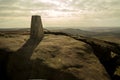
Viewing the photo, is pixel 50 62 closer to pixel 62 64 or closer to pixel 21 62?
pixel 62 64

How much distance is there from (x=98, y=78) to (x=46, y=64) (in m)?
2.71

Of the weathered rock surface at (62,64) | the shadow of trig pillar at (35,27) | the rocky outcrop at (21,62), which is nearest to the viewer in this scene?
the weathered rock surface at (62,64)

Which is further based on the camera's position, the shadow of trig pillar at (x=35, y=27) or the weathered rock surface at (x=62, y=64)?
the shadow of trig pillar at (x=35, y=27)

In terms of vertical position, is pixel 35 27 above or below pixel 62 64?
above

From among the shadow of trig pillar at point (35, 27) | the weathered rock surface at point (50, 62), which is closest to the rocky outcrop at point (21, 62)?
the weathered rock surface at point (50, 62)

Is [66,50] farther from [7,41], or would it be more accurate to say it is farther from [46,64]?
[7,41]

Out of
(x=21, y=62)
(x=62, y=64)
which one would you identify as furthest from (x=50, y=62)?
(x=21, y=62)

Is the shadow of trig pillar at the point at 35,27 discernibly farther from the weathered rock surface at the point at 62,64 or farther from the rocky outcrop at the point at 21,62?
the weathered rock surface at the point at 62,64

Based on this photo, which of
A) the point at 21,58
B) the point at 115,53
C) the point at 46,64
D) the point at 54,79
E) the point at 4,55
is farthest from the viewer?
the point at 115,53

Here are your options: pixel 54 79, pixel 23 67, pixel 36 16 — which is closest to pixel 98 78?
pixel 54 79

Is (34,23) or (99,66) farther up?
(34,23)

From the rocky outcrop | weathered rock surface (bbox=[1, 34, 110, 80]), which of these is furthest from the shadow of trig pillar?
weathered rock surface (bbox=[1, 34, 110, 80])

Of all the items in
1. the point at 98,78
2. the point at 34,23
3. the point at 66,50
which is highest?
the point at 34,23

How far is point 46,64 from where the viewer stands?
35.8ft
